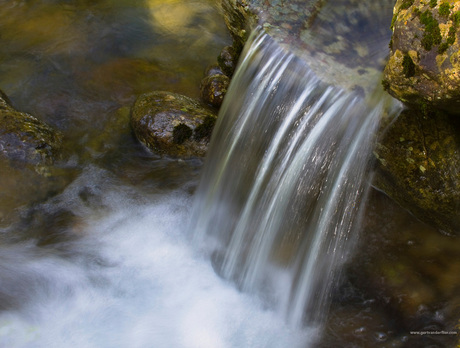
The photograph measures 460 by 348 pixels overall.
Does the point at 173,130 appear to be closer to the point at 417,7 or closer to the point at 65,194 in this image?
the point at 65,194

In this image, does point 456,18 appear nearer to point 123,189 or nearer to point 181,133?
point 181,133

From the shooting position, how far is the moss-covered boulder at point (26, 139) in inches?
224

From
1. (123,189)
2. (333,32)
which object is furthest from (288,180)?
(123,189)

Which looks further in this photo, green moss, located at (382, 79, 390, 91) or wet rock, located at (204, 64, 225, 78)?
wet rock, located at (204, 64, 225, 78)

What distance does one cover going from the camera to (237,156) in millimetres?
5223

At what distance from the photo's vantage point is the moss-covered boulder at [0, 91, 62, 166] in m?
5.70

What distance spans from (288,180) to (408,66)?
173 cm

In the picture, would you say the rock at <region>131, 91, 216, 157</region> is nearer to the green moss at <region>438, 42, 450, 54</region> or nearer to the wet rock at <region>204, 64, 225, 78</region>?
the wet rock at <region>204, 64, 225, 78</region>

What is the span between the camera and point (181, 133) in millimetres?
6145

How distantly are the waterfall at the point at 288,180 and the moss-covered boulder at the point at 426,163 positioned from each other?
225mm

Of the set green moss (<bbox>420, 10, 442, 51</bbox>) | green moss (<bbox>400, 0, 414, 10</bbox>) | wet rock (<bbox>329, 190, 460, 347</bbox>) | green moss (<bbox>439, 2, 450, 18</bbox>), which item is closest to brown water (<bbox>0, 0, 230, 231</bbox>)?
wet rock (<bbox>329, 190, 460, 347</bbox>)

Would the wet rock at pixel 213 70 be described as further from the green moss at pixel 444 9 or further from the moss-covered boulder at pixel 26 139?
the green moss at pixel 444 9

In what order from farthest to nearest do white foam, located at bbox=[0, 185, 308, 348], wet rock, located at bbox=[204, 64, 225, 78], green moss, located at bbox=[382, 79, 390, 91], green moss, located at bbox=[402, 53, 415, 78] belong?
wet rock, located at bbox=[204, 64, 225, 78] → white foam, located at bbox=[0, 185, 308, 348] → green moss, located at bbox=[382, 79, 390, 91] → green moss, located at bbox=[402, 53, 415, 78]

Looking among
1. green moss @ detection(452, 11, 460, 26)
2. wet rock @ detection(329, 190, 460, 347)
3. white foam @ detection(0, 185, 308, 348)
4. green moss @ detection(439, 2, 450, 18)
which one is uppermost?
green moss @ detection(439, 2, 450, 18)
